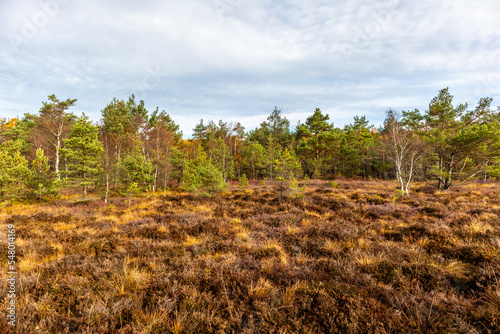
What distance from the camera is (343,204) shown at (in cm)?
1180

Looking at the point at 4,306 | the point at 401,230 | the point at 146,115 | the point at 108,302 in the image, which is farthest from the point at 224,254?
the point at 146,115

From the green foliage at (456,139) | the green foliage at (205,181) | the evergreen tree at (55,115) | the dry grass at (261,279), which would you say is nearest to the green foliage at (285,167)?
the green foliage at (205,181)

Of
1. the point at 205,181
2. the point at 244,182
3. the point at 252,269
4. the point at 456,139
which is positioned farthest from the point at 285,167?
the point at 456,139

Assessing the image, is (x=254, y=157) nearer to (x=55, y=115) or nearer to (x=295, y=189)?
(x=295, y=189)

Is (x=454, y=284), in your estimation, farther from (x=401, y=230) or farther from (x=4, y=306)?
(x=4, y=306)

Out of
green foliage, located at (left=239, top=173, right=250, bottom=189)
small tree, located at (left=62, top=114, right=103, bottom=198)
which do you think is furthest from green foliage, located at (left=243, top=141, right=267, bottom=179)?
small tree, located at (left=62, top=114, right=103, bottom=198)

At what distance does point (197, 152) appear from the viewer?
26297 millimetres

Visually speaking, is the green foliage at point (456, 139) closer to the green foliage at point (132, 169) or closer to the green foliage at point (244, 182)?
the green foliage at point (244, 182)

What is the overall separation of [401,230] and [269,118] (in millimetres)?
46239

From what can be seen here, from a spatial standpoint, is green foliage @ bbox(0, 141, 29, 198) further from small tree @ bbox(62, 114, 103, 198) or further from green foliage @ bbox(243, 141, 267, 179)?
green foliage @ bbox(243, 141, 267, 179)

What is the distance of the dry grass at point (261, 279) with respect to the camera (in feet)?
9.40

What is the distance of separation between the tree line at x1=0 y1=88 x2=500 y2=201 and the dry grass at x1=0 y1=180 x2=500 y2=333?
6696 millimetres

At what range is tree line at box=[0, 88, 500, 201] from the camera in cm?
1275

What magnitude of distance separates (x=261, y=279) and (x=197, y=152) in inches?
948
